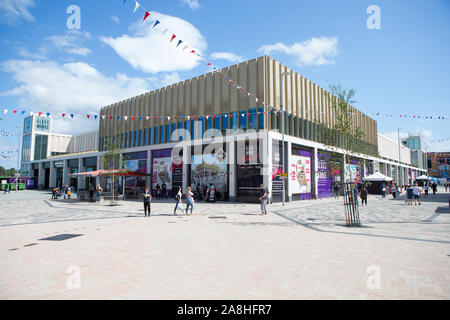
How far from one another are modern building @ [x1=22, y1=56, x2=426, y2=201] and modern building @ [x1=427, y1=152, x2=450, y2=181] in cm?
8828

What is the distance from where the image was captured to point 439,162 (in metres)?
96.4

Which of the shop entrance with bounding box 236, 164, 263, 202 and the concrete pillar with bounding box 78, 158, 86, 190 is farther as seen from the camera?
the concrete pillar with bounding box 78, 158, 86, 190

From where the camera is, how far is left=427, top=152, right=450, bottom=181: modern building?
310 feet

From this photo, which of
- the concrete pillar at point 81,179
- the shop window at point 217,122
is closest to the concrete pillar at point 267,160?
the shop window at point 217,122

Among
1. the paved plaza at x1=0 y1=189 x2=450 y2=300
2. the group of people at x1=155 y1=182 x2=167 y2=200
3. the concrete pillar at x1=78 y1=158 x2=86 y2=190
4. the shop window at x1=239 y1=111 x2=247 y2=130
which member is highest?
the shop window at x1=239 y1=111 x2=247 y2=130

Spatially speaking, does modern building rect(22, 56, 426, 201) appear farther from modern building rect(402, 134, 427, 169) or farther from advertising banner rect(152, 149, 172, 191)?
modern building rect(402, 134, 427, 169)

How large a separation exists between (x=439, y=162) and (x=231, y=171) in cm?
10349

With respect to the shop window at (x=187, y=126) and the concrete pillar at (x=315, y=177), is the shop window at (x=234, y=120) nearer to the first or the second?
the shop window at (x=187, y=126)

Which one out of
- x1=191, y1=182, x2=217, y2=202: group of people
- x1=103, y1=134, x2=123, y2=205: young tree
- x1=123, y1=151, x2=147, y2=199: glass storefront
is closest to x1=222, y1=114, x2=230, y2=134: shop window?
x1=191, y1=182, x2=217, y2=202: group of people

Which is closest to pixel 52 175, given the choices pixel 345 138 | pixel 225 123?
pixel 225 123

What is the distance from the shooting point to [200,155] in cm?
2955

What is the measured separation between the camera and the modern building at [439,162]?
94500 millimetres

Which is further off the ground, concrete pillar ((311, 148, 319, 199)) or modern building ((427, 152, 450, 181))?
modern building ((427, 152, 450, 181))

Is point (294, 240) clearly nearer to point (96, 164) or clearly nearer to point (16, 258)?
point (16, 258)
